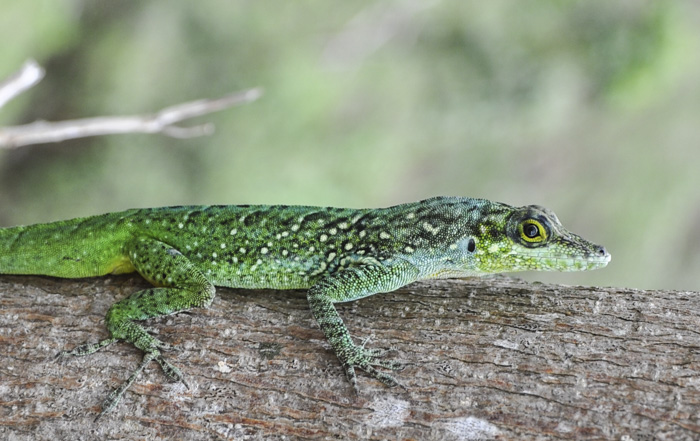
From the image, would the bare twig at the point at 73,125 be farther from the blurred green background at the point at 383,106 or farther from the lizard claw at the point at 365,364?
the blurred green background at the point at 383,106

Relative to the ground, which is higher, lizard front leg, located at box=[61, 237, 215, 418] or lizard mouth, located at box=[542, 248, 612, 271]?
lizard mouth, located at box=[542, 248, 612, 271]

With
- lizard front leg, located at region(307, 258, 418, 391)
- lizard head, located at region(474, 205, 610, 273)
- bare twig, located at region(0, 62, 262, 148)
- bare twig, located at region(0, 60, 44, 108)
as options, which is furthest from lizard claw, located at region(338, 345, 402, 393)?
bare twig, located at region(0, 60, 44, 108)

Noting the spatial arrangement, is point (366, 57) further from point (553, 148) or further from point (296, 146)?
point (553, 148)

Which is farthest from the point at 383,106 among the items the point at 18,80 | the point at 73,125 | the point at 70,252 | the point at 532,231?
the point at 70,252

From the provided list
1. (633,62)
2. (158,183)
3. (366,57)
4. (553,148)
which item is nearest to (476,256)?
(158,183)

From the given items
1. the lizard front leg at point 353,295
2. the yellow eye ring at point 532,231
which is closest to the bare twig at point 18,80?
the lizard front leg at point 353,295

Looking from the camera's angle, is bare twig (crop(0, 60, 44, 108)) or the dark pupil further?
bare twig (crop(0, 60, 44, 108))

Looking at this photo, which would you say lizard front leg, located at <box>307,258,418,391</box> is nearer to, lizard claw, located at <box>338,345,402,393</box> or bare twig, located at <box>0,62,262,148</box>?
lizard claw, located at <box>338,345,402,393</box>
